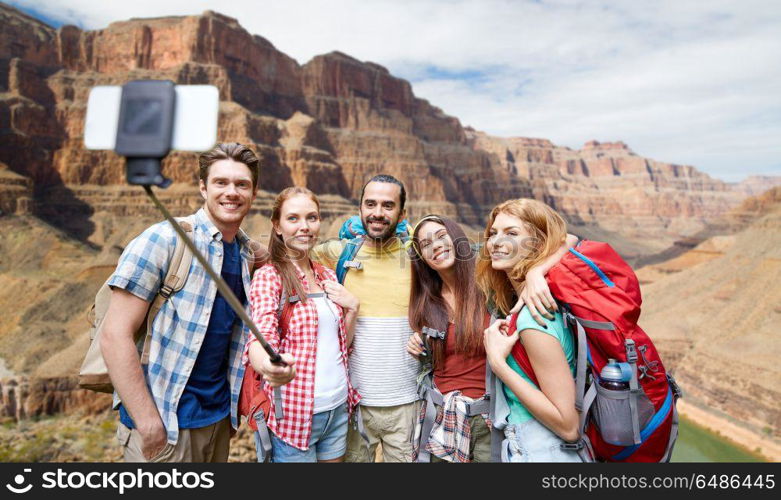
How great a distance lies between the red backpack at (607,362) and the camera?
7.90ft

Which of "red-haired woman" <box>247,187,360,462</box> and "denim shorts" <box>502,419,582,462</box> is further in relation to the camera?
"red-haired woman" <box>247,187,360,462</box>

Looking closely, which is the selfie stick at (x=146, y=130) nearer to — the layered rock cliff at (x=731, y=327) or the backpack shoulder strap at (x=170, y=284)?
the backpack shoulder strap at (x=170, y=284)

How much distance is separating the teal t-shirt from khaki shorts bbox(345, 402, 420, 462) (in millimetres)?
1012

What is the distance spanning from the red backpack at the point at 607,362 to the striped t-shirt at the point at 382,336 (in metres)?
1.06

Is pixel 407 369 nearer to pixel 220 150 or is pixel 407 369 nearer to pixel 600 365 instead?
pixel 600 365

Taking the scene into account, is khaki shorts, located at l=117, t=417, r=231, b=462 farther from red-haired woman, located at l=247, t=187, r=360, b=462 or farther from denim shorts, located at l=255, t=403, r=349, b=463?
red-haired woman, located at l=247, t=187, r=360, b=462

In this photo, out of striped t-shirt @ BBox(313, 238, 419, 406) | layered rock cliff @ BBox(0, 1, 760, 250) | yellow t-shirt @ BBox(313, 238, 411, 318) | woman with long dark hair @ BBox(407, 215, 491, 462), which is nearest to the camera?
woman with long dark hair @ BBox(407, 215, 491, 462)

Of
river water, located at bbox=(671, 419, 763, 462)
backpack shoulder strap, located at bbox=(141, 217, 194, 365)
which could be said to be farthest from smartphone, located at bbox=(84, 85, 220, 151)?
river water, located at bbox=(671, 419, 763, 462)

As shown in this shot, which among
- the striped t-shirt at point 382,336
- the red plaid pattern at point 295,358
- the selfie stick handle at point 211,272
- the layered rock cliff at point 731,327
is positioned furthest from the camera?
the layered rock cliff at point 731,327

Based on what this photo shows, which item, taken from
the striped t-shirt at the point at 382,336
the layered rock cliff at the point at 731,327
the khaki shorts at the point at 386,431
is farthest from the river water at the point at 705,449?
the striped t-shirt at the point at 382,336

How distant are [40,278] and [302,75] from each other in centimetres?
5993

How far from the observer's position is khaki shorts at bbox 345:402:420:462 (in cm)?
340

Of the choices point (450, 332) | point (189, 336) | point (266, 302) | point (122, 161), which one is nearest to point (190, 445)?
point (189, 336)

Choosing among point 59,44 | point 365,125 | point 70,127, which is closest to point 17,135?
point 70,127
